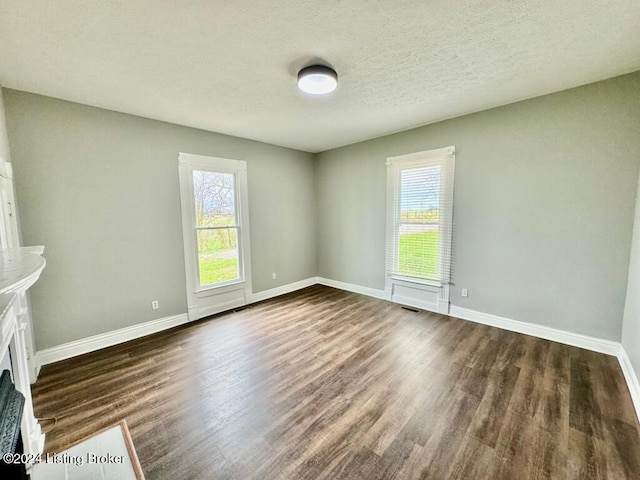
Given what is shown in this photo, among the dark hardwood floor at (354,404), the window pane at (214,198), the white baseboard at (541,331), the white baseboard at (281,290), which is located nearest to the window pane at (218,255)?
the window pane at (214,198)

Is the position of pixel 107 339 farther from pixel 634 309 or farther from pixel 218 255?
pixel 634 309

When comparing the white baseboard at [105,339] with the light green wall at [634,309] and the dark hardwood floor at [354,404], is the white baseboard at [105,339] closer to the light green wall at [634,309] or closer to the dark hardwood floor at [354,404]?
the dark hardwood floor at [354,404]

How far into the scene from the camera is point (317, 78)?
2.17 metres

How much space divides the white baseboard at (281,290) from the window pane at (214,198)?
4.28ft

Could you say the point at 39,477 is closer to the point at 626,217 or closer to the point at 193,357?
the point at 193,357

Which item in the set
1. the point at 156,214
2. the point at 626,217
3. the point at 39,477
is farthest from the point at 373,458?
the point at 156,214

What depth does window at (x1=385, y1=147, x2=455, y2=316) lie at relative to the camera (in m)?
3.61

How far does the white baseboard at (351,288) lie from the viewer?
4527 mm

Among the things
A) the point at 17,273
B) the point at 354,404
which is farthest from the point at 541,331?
the point at 17,273

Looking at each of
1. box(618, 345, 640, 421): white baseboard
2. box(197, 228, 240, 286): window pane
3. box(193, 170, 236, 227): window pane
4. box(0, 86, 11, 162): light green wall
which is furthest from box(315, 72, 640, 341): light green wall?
box(0, 86, 11, 162): light green wall

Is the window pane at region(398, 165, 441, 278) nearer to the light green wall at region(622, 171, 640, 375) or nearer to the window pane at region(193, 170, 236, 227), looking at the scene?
the light green wall at region(622, 171, 640, 375)

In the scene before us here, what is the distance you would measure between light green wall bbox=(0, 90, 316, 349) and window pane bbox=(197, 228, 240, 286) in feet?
1.03

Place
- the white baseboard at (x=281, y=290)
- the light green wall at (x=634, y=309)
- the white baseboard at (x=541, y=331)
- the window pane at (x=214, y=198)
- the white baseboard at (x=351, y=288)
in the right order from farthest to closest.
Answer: the white baseboard at (x=351, y=288), the white baseboard at (x=281, y=290), the window pane at (x=214, y=198), the white baseboard at (x=541, y=331), the light green wall at (x=634, y=309)

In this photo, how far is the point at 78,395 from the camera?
214 centimetres
